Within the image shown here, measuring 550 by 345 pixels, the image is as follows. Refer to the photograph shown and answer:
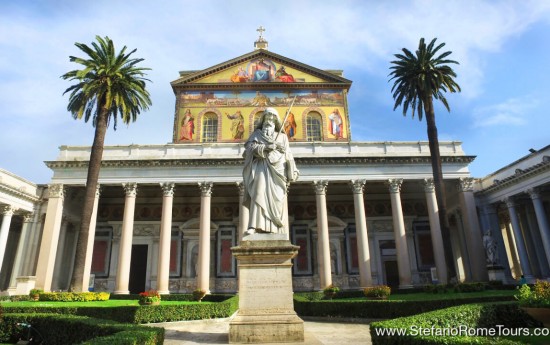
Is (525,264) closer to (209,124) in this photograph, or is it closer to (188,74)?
(209,124)

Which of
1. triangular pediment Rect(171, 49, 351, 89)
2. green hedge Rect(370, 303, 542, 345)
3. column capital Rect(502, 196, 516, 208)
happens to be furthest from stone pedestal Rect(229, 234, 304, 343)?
triangular pediment Rect(171, 49, 351, 89)

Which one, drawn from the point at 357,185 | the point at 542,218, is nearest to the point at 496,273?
the point at 542,218

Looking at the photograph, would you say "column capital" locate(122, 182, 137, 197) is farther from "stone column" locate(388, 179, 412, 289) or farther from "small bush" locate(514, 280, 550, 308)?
"small bush" locate(514, 280, 550, 308)

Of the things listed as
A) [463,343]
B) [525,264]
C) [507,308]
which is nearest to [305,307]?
[507,308]

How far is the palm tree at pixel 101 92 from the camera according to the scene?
2430 centimetres

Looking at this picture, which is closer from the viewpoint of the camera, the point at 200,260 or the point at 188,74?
the point at 200,260

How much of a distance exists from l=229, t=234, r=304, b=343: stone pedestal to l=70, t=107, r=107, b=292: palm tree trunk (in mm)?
18926

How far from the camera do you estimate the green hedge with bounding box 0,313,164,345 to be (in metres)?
6.18

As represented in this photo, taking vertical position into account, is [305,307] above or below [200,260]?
below

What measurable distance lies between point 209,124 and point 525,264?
28.5 m

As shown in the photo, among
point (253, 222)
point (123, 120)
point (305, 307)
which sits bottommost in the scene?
point (305, 307)

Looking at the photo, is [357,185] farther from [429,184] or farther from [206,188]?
[206,188]

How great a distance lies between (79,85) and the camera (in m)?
26.4

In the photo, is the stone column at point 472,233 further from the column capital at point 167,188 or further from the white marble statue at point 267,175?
the white marble statue at point 267,175
